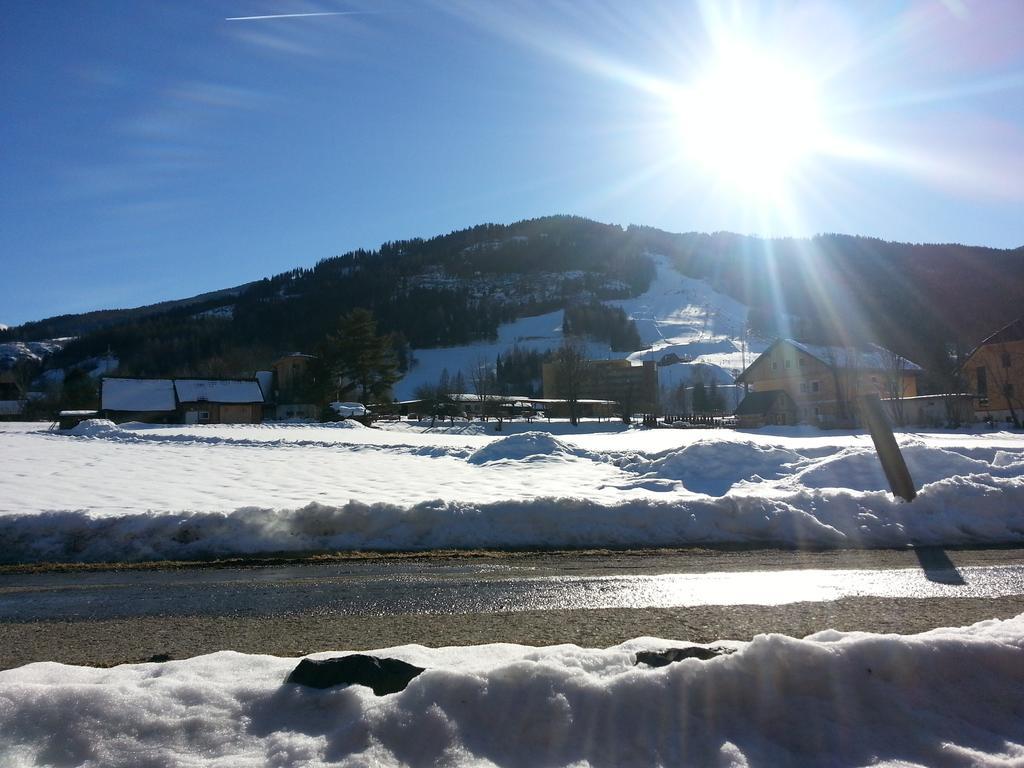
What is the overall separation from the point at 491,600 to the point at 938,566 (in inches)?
193

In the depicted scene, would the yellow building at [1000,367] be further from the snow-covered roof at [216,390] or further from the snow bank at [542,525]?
the snow-covered roof at [216,390]

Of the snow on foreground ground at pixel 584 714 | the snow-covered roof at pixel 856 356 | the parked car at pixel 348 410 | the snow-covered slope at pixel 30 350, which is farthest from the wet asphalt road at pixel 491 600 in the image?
the snow-covered slope at pixel 30 350

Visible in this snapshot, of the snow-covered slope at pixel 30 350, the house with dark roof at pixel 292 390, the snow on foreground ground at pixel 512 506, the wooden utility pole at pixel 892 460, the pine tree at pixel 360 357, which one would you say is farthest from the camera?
the snow-covered slope at pixel 30 350

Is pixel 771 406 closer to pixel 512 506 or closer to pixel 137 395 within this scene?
pixel 137 395

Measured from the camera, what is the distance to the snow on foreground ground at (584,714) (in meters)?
2.86

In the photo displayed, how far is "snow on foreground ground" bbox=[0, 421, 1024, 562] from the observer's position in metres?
8.84

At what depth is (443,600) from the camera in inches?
241

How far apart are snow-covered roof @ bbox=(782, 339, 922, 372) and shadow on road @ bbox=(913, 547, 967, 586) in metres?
51.8

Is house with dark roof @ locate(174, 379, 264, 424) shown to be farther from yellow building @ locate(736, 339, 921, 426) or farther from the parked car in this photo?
yellow building @ locate(736, 339, 921, 426)

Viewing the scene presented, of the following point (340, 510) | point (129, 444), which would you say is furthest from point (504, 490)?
point (129, 444)

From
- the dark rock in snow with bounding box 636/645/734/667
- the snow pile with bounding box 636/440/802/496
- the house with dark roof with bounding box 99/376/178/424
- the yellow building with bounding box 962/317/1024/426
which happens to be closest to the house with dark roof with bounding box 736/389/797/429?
the yellow building with bounding box 962/317/1024/426

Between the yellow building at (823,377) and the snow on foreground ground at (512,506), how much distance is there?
38129mm

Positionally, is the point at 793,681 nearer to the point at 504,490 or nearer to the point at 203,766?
the point at 203,766

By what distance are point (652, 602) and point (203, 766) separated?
402cm
